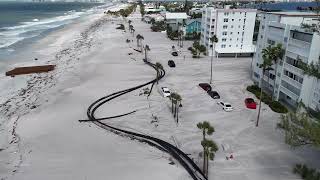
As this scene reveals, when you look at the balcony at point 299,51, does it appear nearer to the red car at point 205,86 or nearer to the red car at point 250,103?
the red car at point 250,103

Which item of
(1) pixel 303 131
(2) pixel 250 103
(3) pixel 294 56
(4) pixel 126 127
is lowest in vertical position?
(4) pixel 126 127

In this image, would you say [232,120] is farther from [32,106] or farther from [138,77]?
[32,106]

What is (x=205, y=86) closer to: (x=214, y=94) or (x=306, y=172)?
(x=214, y=94)

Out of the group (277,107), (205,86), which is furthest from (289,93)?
(205,86)

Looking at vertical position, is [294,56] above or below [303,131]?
above

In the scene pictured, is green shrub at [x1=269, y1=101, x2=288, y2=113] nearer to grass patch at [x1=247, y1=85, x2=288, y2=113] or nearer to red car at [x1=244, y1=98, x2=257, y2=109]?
grass patch at [x1=247, y1=85, x2=288, y2=113]

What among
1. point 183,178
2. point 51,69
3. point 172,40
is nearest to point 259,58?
point 183,178

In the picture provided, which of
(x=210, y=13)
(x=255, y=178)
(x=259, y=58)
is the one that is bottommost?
(x=255, y=178)
